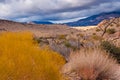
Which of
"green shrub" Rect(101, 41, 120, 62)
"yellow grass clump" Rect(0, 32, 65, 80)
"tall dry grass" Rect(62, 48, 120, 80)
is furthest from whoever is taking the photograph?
"green shrub" Rect(101, 41, 120, 62)

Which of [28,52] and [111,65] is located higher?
[28,52]

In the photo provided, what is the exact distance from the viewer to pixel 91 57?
15016 mm

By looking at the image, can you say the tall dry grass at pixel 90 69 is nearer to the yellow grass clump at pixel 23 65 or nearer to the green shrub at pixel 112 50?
the yellow grass clump at pixel 23 65

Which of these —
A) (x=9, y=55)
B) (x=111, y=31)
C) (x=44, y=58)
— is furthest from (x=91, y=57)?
(x=111, y=31)

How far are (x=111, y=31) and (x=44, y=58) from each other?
38.1 meters

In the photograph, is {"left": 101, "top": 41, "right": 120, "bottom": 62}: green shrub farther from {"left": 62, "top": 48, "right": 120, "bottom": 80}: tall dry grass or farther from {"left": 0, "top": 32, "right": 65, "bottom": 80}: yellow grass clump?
{"left": 0, "top": 32, "right": 65, "bottom": 80}: yellow grass clump

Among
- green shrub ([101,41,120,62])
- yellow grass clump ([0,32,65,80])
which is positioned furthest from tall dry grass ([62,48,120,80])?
green shrub ([101,41,120,62])

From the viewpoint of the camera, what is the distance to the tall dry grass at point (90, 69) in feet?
46.8

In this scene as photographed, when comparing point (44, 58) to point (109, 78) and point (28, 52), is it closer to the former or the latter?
point (28, 52)

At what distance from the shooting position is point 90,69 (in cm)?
1431

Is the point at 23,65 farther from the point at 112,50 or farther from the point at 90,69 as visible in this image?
the point at 112,50

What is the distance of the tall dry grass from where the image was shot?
14273 mm

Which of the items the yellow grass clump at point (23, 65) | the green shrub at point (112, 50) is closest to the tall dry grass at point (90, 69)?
the yellow grass clump at point (23, 65)

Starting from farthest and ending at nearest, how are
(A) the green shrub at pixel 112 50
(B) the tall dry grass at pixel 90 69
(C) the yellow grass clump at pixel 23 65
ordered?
1. (A) the green shrub at pixel 112 50
2. (B) the tall dry grass at pixel 90 69
3. (C) the yellow grass clump at pixel 23 65
